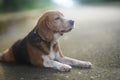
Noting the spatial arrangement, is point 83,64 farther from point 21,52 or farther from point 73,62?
point 21,52

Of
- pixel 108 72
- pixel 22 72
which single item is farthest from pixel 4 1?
pixel 108 72

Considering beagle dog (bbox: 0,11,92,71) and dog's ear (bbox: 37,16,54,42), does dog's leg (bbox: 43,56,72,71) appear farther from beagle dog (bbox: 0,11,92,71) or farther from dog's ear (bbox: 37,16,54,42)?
dog's ear (bbox: 37,16,54,42)

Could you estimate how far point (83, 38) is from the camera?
130 inches

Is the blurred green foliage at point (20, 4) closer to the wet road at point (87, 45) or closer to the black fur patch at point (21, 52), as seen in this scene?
the wet road at point (87, 45)

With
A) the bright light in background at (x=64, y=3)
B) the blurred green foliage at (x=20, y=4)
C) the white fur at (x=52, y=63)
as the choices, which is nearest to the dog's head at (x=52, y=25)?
the white fur at (x=52, y=63)

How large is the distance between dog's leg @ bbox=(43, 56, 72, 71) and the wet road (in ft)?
0.09

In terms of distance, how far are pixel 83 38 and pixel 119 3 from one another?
652mm

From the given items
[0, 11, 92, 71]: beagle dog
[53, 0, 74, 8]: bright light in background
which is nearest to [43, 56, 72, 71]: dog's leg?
[0, 11, 92, 71]: beagle dog

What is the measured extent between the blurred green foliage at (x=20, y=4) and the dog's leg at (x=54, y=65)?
65 centimetres

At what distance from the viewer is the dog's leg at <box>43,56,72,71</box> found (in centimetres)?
246

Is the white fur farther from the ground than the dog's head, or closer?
closer

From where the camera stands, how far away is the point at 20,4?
387 centimetres

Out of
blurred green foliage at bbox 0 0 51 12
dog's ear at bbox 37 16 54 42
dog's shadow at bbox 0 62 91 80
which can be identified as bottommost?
dog's shadow at bbox 0 62 91 80

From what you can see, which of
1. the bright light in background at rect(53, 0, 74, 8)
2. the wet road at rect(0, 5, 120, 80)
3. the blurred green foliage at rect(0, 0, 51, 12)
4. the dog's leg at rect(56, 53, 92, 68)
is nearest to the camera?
the wet road at rect(0, 5, 120, 80)
